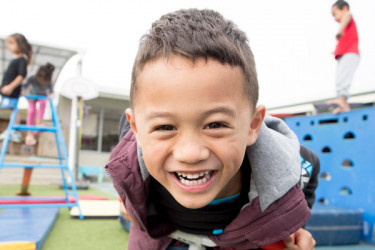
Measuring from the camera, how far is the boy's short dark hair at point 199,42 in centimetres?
88

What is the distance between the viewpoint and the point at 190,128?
84 centimetres

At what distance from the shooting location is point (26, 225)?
2.38 m

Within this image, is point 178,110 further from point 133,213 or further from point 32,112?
point 32,112

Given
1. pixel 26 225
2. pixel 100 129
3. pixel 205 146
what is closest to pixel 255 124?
pixel 205 146

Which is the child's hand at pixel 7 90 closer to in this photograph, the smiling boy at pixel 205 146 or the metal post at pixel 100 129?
the smiling boy at pixel 205 146

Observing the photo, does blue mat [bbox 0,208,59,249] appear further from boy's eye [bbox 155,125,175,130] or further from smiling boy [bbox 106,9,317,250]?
boy's eye [bbox 155,125,175,130]

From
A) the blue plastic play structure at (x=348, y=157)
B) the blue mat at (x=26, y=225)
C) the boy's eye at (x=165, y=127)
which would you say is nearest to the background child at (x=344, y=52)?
the blue plastic play structure at (x=348, y=157)

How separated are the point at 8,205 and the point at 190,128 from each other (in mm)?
2442

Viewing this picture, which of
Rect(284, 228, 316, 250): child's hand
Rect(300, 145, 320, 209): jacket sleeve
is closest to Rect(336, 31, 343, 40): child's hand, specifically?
Rect(300, 145, 320, 209): jacket sleeve

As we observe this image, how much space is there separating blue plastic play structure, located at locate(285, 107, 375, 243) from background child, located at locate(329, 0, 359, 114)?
222 mm

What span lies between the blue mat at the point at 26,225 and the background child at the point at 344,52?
2.83m

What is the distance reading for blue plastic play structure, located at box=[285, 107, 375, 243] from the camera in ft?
8.59

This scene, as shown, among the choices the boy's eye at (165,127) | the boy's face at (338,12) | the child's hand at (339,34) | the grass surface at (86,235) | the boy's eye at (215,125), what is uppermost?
the boy's face at (338,12)

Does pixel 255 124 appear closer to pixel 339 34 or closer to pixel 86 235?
pixel 86 235
